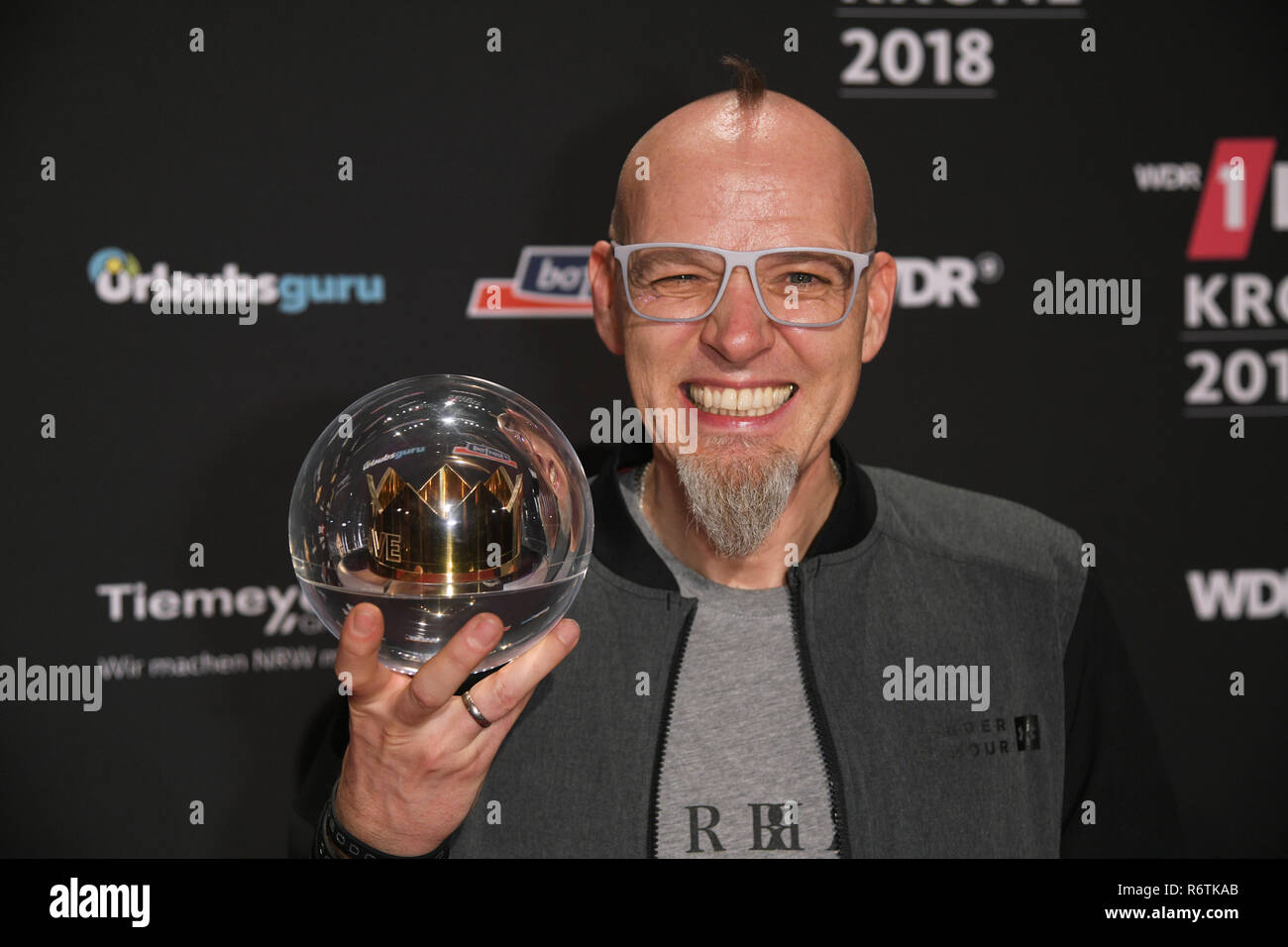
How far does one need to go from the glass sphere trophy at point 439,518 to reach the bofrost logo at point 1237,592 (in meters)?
2.59

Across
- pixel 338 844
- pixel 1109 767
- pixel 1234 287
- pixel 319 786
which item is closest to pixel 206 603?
pixel 319 786

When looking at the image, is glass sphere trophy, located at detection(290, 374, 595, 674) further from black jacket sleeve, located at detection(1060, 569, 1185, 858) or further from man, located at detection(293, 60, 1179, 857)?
black jacket sleeve, located at detection(1060, 569, 1185, 858)

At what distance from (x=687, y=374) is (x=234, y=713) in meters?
2.00

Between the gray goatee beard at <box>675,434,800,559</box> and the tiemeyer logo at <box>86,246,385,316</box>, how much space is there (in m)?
1.51

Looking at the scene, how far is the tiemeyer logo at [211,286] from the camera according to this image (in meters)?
3.12

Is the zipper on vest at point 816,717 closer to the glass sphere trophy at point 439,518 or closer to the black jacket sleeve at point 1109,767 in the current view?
the black jacket sleeve at point 1109,767

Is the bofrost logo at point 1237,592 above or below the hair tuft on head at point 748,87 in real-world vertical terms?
below

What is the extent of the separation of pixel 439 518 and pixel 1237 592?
9.58ft

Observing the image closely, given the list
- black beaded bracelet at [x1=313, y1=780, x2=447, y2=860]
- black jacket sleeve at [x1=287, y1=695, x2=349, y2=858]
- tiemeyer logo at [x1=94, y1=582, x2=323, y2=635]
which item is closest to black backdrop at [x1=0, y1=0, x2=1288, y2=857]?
tiemeyer logo at [x1=94, y1=582, x2=323, y2=635]

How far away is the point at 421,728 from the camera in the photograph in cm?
153

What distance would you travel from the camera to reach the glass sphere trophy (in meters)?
1.36

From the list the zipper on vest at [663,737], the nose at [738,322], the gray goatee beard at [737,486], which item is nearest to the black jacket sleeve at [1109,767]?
the gray goatee beard at [737,486]

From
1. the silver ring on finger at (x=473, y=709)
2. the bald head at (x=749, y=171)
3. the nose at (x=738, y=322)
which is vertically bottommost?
the silver ring on finger at (x=473, y=709)
